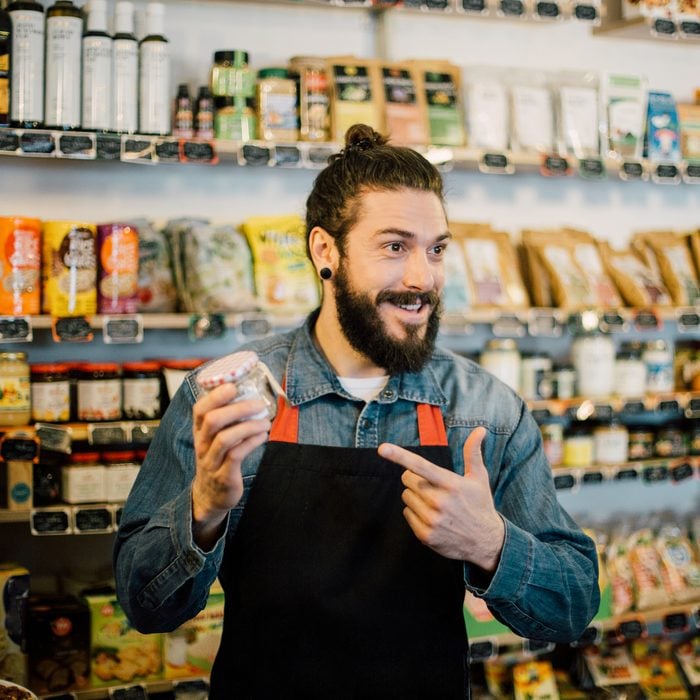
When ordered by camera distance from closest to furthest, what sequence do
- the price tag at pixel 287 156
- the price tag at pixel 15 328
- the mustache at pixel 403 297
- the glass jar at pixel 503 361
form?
the mustache at pixel 403 297 < the price tag at pixel 15 328 < the price tag at pixel 287 156 < the glass jar at pixel 503 361

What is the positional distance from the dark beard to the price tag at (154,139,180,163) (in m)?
1.02

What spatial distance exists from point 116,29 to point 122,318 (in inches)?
32.1


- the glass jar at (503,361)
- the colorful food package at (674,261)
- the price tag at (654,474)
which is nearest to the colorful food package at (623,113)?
the colorful food package at (674,261)

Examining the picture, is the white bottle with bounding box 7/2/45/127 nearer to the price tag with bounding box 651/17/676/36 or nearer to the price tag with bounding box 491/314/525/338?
the price tag with bounding box 491/314/525/338

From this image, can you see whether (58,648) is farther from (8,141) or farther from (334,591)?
(8,141)

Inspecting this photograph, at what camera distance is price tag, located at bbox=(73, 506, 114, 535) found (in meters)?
2.61

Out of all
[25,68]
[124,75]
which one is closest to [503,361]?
[124,75]

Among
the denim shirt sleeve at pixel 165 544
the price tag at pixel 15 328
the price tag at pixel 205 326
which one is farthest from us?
the price tag at pixel 205 326

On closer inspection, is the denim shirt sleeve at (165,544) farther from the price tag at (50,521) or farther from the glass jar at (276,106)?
the glass jar at (276,106)

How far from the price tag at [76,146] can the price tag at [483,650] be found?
5.94 feet

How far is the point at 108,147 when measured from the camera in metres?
2.61

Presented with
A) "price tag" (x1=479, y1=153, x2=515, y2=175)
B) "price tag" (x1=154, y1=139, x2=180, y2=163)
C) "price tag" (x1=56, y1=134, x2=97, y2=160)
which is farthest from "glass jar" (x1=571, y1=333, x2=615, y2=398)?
"price tag" (x1=56, y1=134, x2=97, y2=160)

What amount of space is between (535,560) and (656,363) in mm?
1918

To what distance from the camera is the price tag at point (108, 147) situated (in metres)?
2.60
